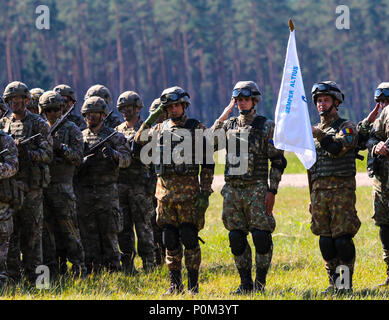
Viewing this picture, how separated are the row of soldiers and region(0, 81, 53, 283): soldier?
13mm

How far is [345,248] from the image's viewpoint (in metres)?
8.20

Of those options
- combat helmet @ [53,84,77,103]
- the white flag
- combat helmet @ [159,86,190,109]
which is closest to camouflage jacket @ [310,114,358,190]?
the white flag

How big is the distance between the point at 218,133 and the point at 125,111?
3.00 metres

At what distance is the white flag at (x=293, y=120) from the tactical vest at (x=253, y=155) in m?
0.28

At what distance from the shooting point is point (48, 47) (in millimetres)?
59562

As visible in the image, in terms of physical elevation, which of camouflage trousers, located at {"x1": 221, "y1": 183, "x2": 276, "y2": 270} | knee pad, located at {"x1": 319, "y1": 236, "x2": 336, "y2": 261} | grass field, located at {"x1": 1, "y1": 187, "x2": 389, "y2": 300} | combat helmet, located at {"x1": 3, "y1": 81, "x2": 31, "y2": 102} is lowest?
grass field, located at {"x1": 1, "y1": 187, "x2": 389, "y2": 300}

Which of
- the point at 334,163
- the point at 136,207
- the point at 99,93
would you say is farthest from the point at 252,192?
the point at 99,93

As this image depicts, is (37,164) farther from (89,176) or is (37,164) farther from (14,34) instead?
(14,34)

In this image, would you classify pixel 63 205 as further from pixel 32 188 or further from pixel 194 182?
pixel 194 182

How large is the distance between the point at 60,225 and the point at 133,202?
5.13ft

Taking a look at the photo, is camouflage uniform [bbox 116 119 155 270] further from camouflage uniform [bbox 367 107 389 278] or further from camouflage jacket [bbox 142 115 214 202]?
camouflage uniform [bbox 367 107 389 278]

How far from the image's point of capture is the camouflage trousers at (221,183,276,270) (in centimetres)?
820

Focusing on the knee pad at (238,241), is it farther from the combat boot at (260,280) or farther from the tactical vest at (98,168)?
the tactical vest at (98,168)

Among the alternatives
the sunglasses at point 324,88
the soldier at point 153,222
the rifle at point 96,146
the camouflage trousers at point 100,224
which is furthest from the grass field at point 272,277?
the sunglasses at point 324,88
